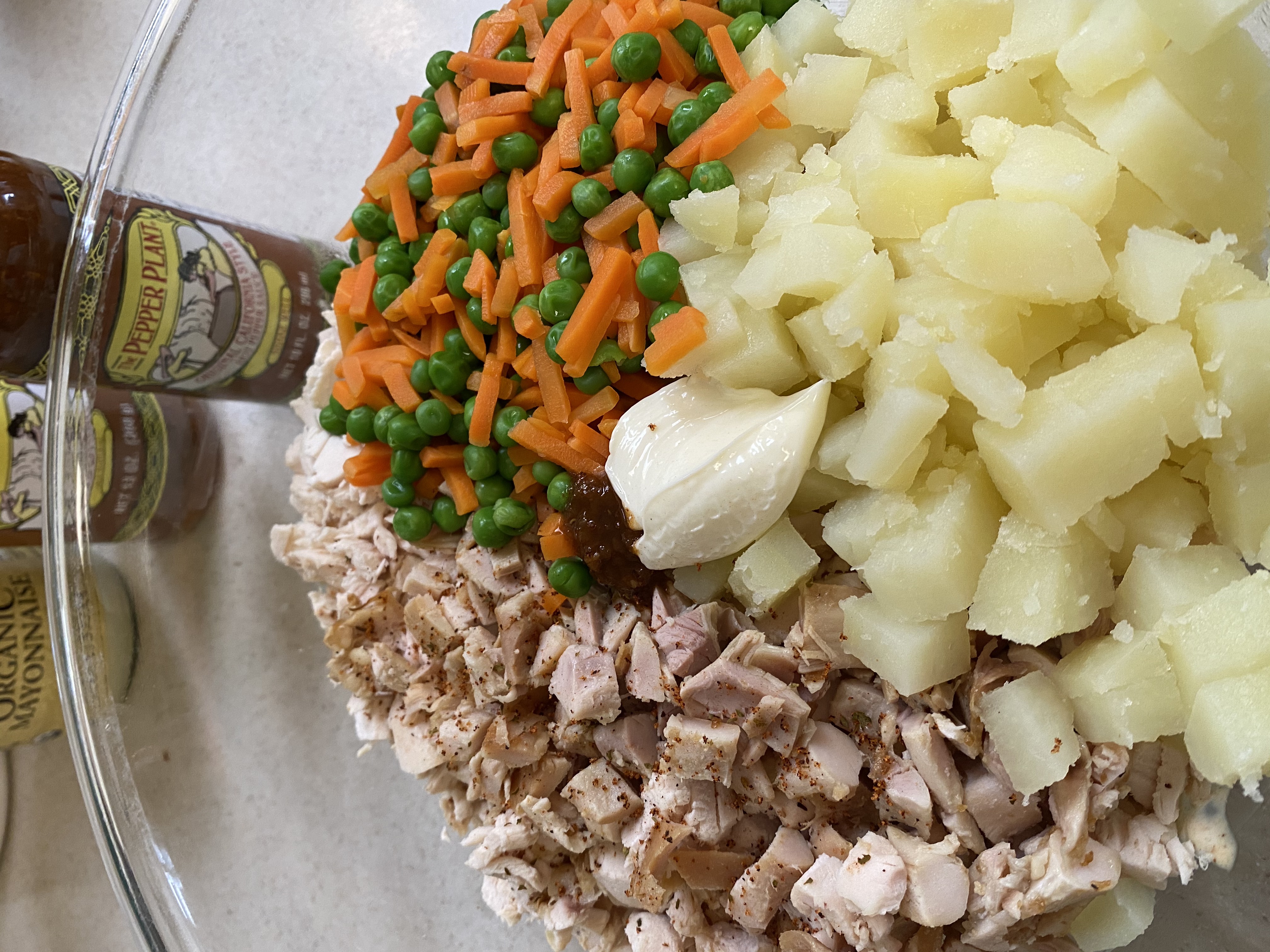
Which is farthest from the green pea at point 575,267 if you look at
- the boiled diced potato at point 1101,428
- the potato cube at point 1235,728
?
the potato cube at point 1235,728

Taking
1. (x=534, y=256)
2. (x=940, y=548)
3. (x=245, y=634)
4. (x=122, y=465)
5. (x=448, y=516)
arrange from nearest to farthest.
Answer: (x=940, y=548), (x=534, y=256), (x=448, y=516), (x=122, y=465), (x=245, y=634)

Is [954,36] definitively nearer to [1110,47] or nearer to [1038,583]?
[1110,47]

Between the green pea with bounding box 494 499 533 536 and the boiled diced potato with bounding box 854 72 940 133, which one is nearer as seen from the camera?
the boiled diced potato with bounding box 854 72 940 133

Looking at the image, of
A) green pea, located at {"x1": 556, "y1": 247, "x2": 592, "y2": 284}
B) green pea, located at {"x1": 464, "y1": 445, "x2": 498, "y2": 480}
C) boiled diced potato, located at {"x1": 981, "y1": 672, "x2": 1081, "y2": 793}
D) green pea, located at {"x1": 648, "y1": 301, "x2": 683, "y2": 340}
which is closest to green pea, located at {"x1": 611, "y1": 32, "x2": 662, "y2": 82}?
green pea, located at {"x1": 556, "y1": 247, "x2": 592, "y2": 284}

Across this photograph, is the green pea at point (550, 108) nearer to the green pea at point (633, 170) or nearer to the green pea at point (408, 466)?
the green pea at point (633, 170)

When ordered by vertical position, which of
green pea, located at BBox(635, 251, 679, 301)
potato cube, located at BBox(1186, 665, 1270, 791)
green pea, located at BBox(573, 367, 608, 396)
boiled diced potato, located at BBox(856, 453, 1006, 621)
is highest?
green pea, located at BBox(635, 251, 679, 301)

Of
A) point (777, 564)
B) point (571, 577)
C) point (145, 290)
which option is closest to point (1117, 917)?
point (777, 564)

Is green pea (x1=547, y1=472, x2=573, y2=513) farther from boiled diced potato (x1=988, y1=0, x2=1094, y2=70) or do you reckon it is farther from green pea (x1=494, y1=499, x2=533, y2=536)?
boiled diced potato (x1=988, y1=0, x2=1094, y2=70)
